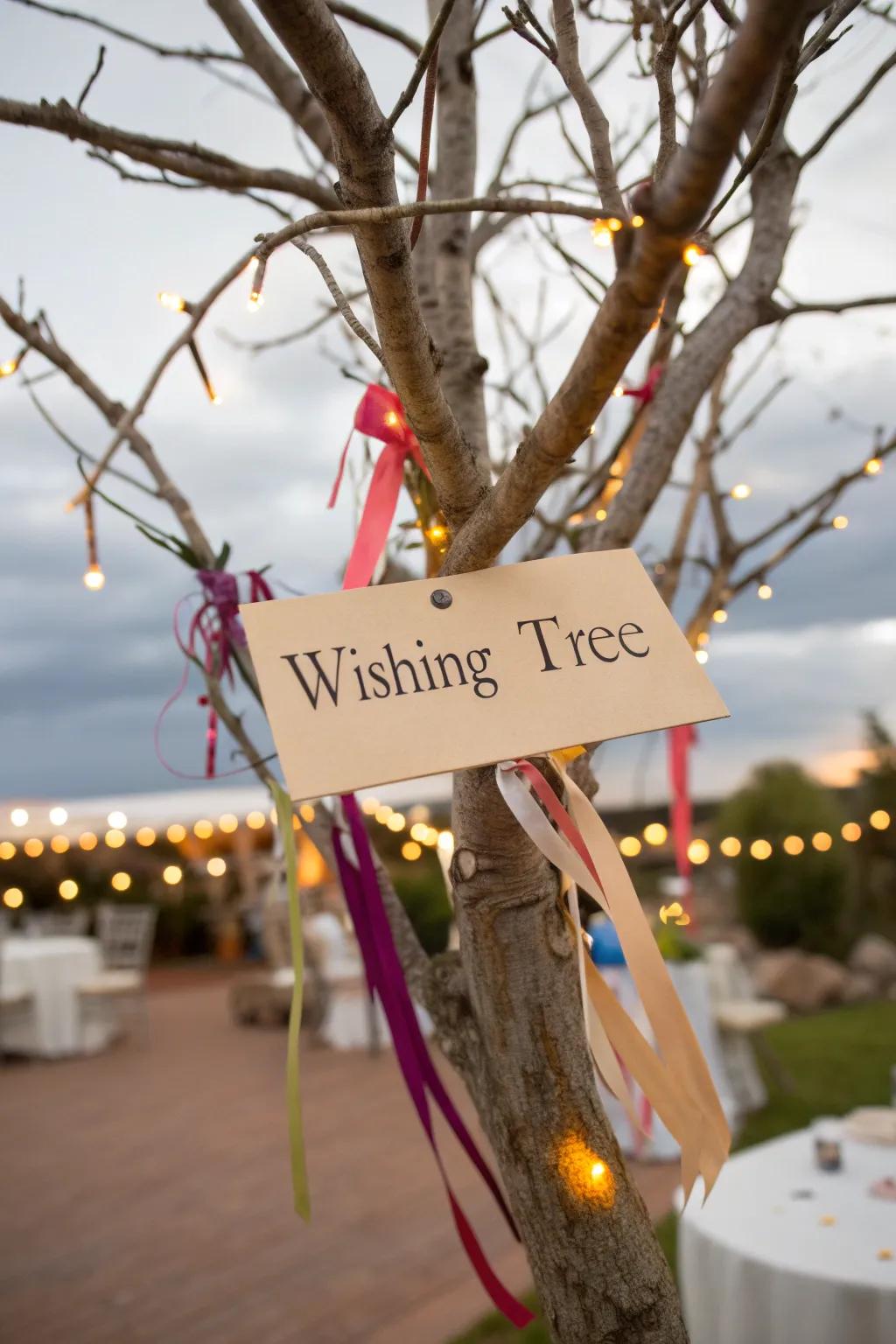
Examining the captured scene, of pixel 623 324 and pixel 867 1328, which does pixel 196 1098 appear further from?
pixel 623 324

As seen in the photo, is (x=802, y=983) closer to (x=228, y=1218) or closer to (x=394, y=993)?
(x=228, y=1218)

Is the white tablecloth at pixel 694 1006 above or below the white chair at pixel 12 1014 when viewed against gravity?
below

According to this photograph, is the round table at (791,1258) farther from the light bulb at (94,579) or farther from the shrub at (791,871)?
the shrub at (791,871)

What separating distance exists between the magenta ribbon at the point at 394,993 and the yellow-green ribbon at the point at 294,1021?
7cm

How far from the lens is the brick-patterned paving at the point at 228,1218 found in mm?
3035

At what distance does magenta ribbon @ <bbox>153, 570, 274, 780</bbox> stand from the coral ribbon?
1.36 ft

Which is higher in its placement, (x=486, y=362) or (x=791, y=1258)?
(x=486, y=362)

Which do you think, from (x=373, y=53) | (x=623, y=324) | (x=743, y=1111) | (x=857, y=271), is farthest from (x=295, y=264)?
(x=857, y=271)

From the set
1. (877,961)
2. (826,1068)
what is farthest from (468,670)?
(877,961)

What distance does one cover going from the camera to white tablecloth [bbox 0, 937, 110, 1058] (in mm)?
7273

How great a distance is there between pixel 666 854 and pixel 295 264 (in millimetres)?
9228

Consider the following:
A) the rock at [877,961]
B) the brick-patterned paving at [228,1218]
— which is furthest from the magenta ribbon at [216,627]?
the rock at [877,961]

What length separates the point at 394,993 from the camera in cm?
101

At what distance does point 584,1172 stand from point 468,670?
0.46 metres
